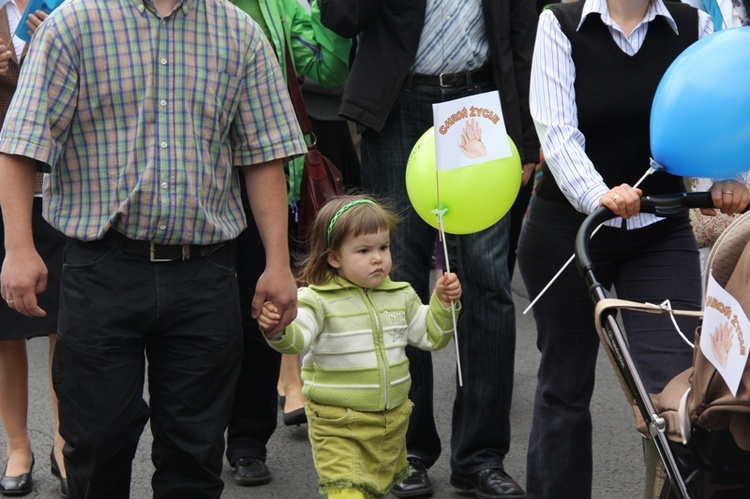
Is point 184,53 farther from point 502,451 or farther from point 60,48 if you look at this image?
point 502,451

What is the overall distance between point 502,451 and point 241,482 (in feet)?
3.54

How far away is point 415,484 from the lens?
199 inches

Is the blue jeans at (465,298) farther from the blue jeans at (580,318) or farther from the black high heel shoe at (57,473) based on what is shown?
the black high heel shoe at (57,473)

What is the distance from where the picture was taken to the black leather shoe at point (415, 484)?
505cm

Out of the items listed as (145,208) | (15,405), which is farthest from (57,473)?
(145,208)

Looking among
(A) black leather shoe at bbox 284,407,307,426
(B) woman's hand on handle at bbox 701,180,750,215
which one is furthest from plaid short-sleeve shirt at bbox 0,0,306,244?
(A) black leather shoe at bbox 284,407,307,426

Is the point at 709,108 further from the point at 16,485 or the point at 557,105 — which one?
the point at 16,485

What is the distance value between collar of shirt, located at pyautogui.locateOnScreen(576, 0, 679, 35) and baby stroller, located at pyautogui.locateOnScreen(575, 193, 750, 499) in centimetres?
105

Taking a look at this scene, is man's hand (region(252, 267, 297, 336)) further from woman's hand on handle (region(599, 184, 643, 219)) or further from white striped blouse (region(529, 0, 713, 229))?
woman's hand on handle (region(599, 184, 643, 219))

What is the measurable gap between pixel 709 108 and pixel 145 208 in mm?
1630

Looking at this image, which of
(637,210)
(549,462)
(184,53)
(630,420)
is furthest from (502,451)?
(184,53)

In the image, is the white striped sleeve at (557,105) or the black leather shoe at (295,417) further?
the black leather shoe at (295,417)

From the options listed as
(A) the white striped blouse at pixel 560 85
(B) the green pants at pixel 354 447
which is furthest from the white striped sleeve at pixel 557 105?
(B) the green pants at pixel 354 447

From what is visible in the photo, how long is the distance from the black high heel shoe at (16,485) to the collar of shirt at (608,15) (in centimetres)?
285
